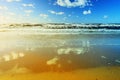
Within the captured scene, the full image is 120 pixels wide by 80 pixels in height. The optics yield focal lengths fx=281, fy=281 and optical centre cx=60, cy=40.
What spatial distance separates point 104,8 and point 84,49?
2287 mm

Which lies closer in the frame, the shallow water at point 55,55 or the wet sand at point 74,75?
the wet sand at point 74,75

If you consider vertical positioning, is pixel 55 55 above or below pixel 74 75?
above

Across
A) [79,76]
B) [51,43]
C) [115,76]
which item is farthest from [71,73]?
[51,43]

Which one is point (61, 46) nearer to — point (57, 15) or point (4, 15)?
point (57, 15)

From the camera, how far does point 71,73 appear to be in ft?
22.9

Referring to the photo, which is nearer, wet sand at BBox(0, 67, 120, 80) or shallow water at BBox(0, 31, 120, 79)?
wet sand at BBox(0, 67, 120, 80)

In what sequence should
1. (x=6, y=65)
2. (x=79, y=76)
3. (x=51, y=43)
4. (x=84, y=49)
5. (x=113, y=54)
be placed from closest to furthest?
(x=79, y=76) < (x=6, y=65) < (x=113, y=54) < (x=84, y=49) < (x=51, y=43)

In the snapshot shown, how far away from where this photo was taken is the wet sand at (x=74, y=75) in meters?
6.58

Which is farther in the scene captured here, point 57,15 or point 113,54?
point 57,15

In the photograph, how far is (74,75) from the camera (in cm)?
678

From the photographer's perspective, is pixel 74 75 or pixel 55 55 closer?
pixel 74 75

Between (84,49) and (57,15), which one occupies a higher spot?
(57,15)

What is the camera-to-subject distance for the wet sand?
6577 mm

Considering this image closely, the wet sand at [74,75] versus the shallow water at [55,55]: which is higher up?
the shallow water at [55,55]
